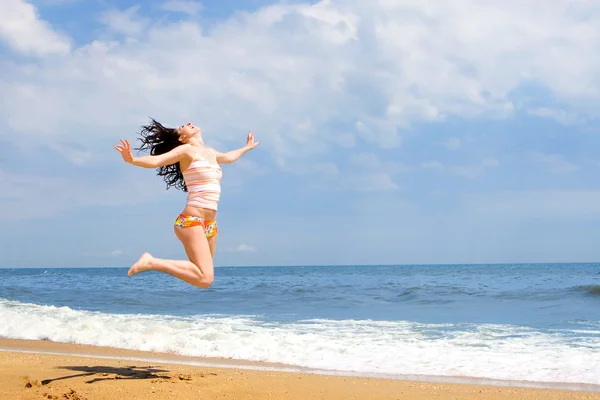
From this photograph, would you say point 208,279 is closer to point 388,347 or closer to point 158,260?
point 158,260

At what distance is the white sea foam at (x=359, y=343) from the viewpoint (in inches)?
305

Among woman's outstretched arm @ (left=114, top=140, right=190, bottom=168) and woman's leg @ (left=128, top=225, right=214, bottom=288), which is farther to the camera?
woman's leg @ (left=128, top=225, right=214, bottom=288)

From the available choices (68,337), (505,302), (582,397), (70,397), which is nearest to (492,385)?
(582,397)

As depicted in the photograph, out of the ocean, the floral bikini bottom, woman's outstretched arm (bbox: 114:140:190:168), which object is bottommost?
the ocean

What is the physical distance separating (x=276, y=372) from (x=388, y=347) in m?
2.41

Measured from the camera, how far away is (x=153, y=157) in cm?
565

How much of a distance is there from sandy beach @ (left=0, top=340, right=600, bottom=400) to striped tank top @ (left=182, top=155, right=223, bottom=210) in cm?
162

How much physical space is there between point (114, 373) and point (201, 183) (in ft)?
6.80

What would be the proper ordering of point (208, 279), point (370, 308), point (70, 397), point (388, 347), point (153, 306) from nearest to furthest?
point (70, 397) < point (208, 279) < point (388, 347) < point (370, 308) < point (153, 306)

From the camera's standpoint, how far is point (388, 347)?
920 centimetres

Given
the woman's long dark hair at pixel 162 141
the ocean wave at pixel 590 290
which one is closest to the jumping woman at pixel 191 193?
the woman's long dark hair at pixel 162 141

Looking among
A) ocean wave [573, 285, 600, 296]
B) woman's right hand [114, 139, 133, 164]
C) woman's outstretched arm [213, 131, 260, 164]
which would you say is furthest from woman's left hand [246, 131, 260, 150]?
ocean wave [573, 285, 600, 296]

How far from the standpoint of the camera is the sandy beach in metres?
5.55

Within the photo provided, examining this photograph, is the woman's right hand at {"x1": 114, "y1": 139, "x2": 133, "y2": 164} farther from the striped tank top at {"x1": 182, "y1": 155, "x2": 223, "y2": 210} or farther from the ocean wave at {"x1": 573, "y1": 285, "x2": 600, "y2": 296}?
the ocean wave at {"x1": 573, "y1": 285, "x2": 600, "y2": 296}
